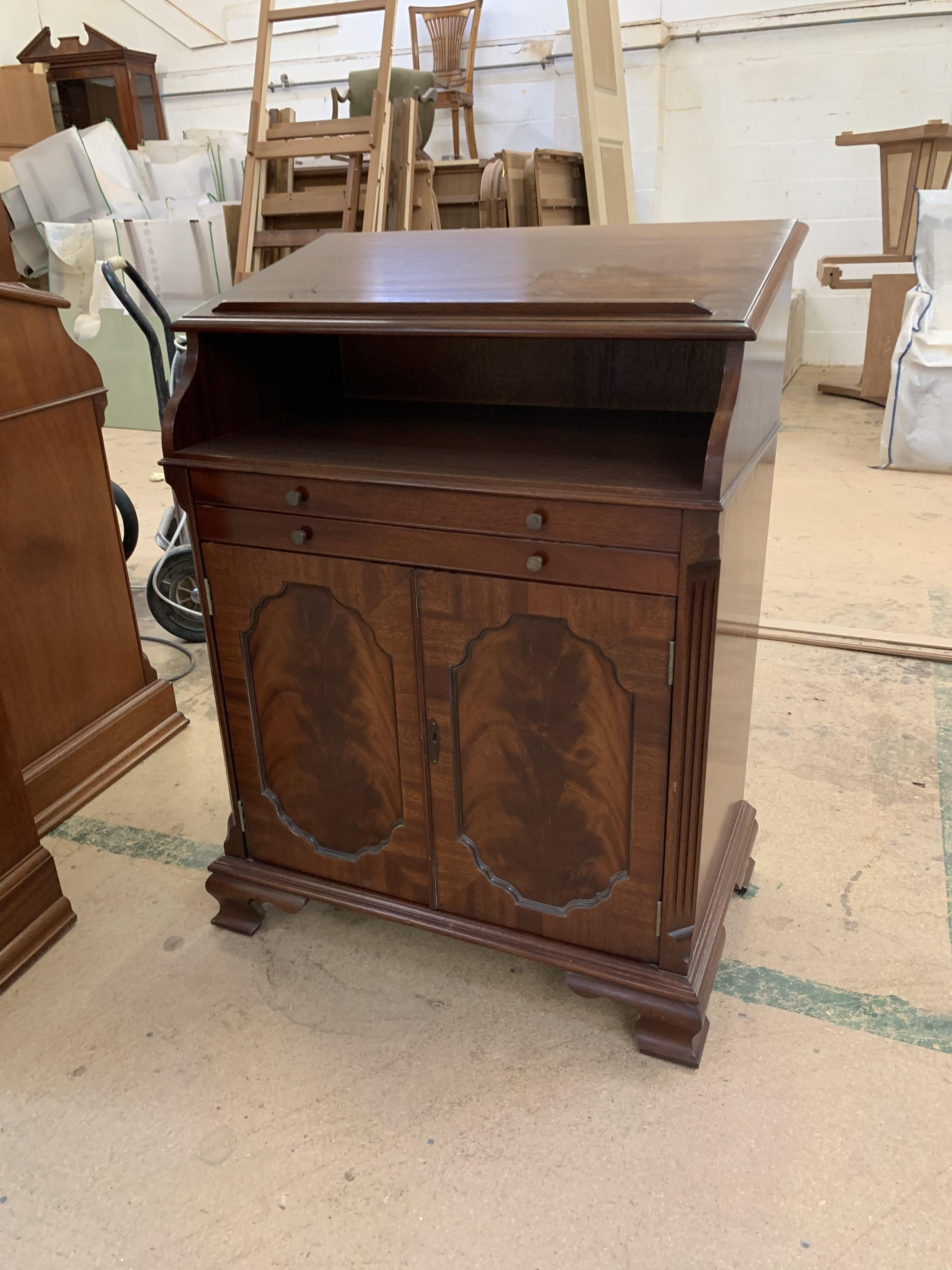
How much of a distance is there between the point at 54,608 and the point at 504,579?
48.3 inches

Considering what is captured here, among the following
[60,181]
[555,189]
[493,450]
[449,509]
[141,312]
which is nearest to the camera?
[449,509]

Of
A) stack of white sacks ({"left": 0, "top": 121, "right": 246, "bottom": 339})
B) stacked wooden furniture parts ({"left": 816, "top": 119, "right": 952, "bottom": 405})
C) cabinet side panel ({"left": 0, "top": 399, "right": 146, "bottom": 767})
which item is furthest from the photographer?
stack of white sacks ({"left": 0, "top": 121, "right": 246, "bottom": 339})

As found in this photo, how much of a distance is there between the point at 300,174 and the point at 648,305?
15.9 feet

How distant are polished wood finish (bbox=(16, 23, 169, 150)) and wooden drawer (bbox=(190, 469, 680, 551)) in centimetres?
661

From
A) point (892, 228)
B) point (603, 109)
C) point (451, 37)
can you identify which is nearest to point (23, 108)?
point (451, 37)

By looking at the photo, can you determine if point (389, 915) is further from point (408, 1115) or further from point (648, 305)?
point (648, 305)

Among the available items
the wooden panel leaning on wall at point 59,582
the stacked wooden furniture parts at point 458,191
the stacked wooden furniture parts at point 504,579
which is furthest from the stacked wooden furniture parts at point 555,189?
the stacked wooden furniture parts at point 504,579

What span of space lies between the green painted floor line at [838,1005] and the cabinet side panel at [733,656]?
198 millimetres

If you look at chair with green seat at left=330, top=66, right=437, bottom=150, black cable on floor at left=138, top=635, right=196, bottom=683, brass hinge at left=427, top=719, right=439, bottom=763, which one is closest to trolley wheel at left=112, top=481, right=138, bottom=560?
black cable on floor at left=138, top=635, right=196, bottom=683

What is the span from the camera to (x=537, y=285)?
50.5 inches

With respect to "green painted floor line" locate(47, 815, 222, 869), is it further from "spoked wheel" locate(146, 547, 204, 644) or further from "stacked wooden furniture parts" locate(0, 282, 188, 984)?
"spoked wheel" locate(146, 547, 204, 644)

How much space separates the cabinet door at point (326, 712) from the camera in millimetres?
1417

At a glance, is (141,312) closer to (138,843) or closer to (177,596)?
(177,596)

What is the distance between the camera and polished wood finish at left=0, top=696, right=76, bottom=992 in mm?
1638
